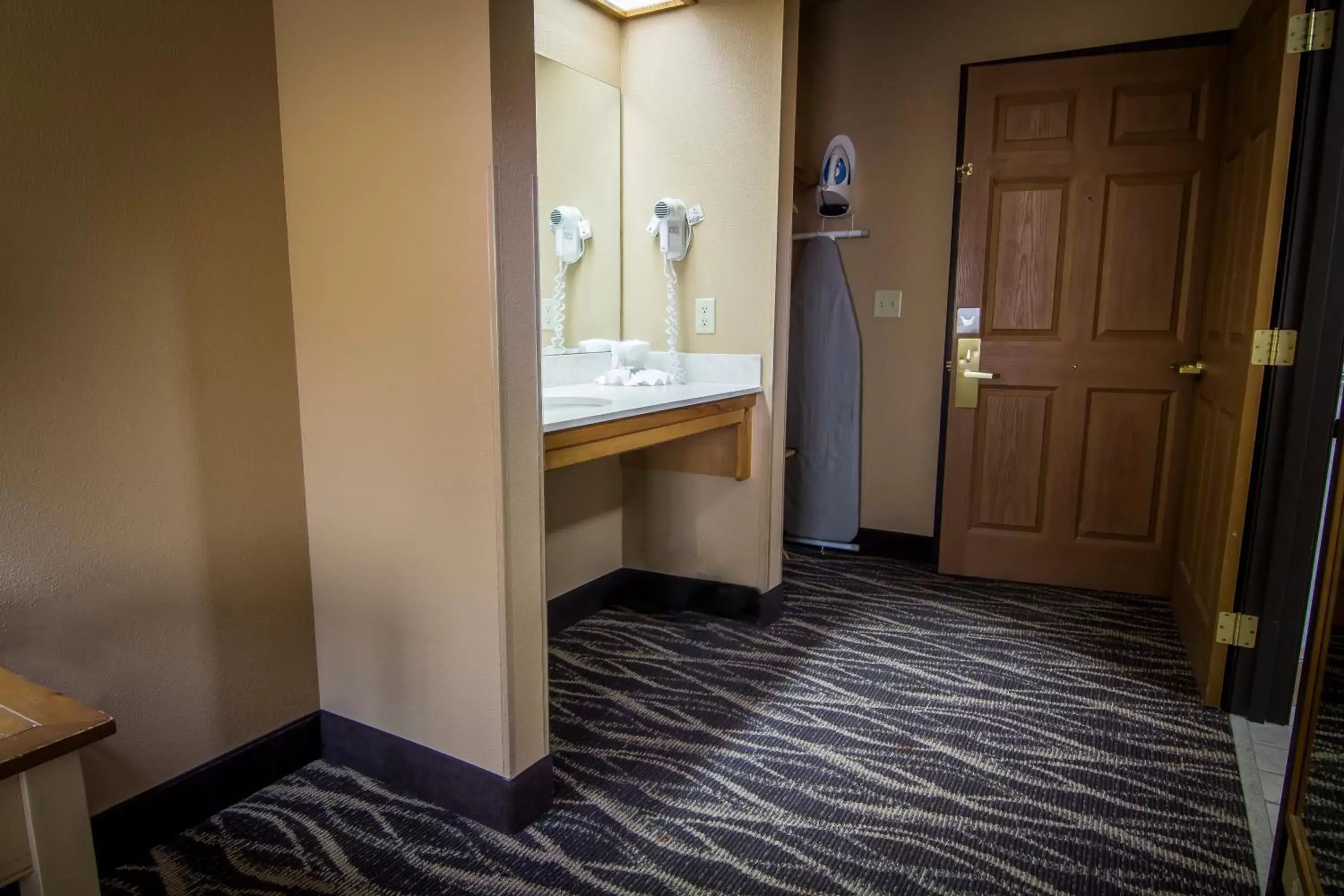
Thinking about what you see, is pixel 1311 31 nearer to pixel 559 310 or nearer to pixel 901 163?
pixel 901 163

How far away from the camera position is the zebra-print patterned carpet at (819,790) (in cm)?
153

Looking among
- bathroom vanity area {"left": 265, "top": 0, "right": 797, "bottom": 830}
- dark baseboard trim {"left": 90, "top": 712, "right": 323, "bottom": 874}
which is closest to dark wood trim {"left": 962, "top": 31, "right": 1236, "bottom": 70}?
bathroom vanity area {"left": 265, "top": 0, "right": 797, "bottom": 830}

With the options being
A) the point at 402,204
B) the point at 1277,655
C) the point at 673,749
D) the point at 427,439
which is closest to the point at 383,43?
the point at 402,204

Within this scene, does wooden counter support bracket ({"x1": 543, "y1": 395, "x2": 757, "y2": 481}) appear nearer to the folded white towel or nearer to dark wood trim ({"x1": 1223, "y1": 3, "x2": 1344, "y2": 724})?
the folded white towel

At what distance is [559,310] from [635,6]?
3.36ft

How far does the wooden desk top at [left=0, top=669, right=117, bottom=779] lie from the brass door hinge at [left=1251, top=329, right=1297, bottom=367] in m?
2.41

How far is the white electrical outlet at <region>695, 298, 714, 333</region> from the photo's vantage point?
2727 mm

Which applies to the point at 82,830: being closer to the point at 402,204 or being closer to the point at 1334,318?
the point at 402,204

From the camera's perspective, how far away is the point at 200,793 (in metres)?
1.66

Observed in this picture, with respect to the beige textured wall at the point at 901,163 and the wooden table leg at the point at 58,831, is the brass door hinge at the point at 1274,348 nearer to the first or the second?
the beige textured wall at the point at 901,163

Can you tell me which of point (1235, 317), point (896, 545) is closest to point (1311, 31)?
point (1235, 317)

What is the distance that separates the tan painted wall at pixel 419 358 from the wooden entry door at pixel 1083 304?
215cm

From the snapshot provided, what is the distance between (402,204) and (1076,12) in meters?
2.75

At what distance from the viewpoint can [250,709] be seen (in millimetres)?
1755
